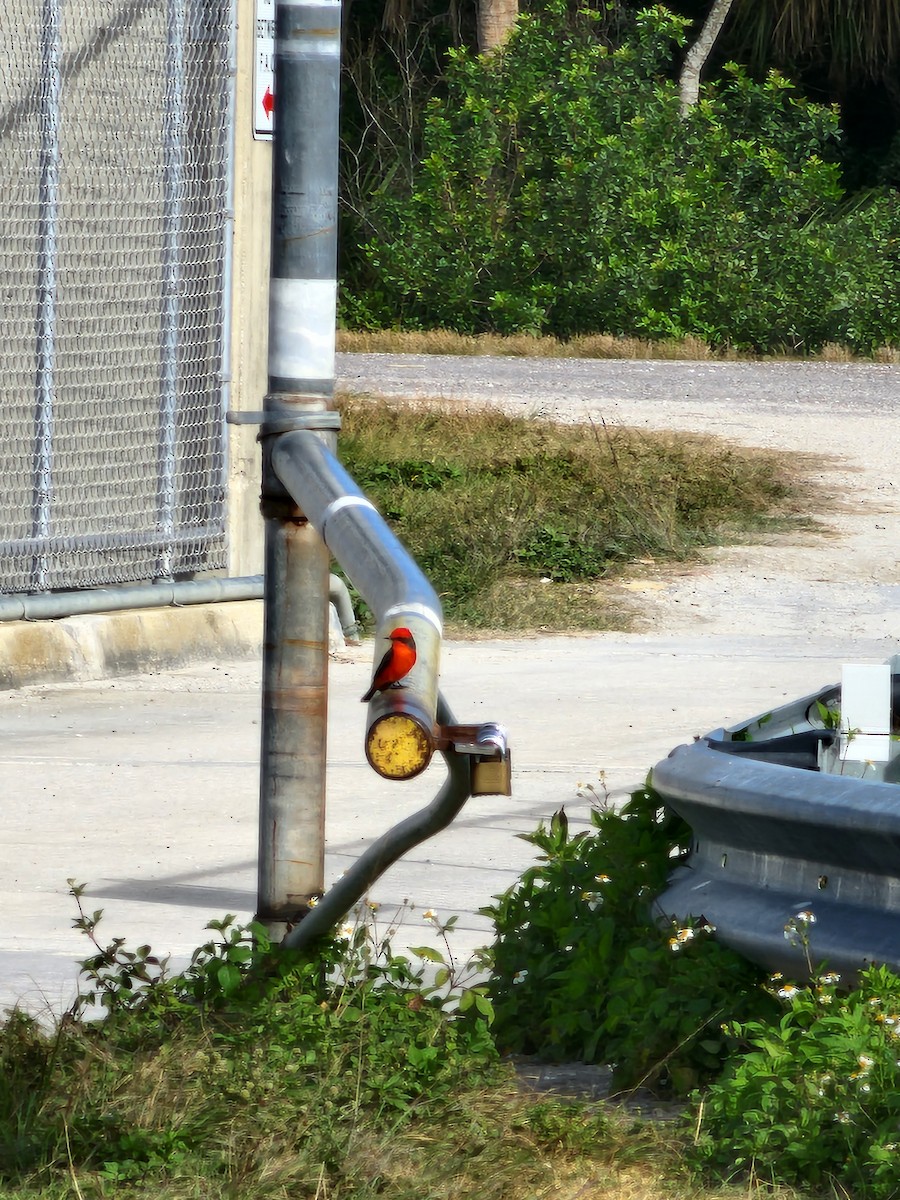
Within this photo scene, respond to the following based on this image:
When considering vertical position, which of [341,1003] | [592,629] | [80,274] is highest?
[80,274]

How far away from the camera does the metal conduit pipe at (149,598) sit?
8328mm

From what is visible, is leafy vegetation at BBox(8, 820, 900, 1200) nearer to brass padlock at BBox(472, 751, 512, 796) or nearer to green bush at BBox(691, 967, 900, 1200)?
green bush at BBox(691, 967, 900, 1200)

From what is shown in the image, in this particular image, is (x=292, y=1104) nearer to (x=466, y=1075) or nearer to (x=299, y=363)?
(x=466, y=1075)

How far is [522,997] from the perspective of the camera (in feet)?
13.0

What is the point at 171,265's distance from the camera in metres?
9.02

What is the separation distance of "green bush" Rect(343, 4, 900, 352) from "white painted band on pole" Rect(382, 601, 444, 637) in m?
28.5

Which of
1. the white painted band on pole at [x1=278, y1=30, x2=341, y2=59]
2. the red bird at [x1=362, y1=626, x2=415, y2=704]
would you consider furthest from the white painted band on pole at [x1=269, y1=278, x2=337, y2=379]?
the red bird at [x1=362, y1=626, x2=415, y2=704]

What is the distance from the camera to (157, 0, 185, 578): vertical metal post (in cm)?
891

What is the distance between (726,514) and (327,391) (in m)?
9.03

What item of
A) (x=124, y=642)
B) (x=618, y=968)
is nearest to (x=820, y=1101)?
(x=618, y=968)

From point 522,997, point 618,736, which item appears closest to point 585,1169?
point 522,997

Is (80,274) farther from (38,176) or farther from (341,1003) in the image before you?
(341,1003)

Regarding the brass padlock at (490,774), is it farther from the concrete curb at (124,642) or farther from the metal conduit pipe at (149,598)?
the metal conduit pipe at (149,598)

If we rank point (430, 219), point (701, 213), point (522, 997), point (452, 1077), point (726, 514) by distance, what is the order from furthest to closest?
point (430, 219), point (701, 213), point (726, 514), point (522, 997), point (452, 1077)
